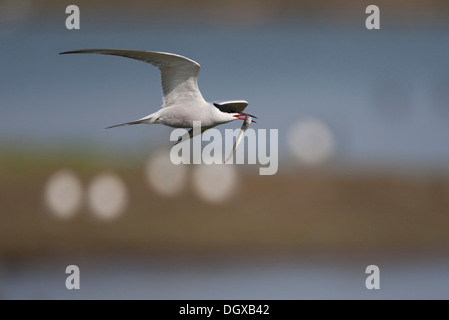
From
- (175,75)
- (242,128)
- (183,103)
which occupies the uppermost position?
(175,75)

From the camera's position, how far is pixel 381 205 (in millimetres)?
10742

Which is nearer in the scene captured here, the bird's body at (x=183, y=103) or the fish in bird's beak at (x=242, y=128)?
the bird's body at (x=183, y=103)

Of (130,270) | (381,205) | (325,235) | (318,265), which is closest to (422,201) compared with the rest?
(381,205)

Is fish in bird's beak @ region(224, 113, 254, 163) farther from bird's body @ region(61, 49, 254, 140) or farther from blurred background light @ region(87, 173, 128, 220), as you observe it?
blurred background light @ region(87, 173, 128, 220)

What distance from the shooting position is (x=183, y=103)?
3588 millimetres

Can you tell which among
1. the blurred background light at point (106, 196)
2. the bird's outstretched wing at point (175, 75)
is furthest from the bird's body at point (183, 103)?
the blurred background light at point (106, 196)

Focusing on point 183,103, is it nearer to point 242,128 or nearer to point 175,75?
point 175,75

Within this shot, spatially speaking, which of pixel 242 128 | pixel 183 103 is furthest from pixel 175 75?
pixel 242 128

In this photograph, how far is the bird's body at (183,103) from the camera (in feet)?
11.4

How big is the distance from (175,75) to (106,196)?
595cm

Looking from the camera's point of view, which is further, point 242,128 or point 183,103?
point 242,128

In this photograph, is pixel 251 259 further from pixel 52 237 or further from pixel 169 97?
pixel 169 97

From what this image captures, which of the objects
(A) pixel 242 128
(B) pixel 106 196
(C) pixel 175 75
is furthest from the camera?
(B) pixel 106 196

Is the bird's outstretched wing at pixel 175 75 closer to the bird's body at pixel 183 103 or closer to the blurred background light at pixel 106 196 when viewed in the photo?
the bird's body at pixel 183 103
